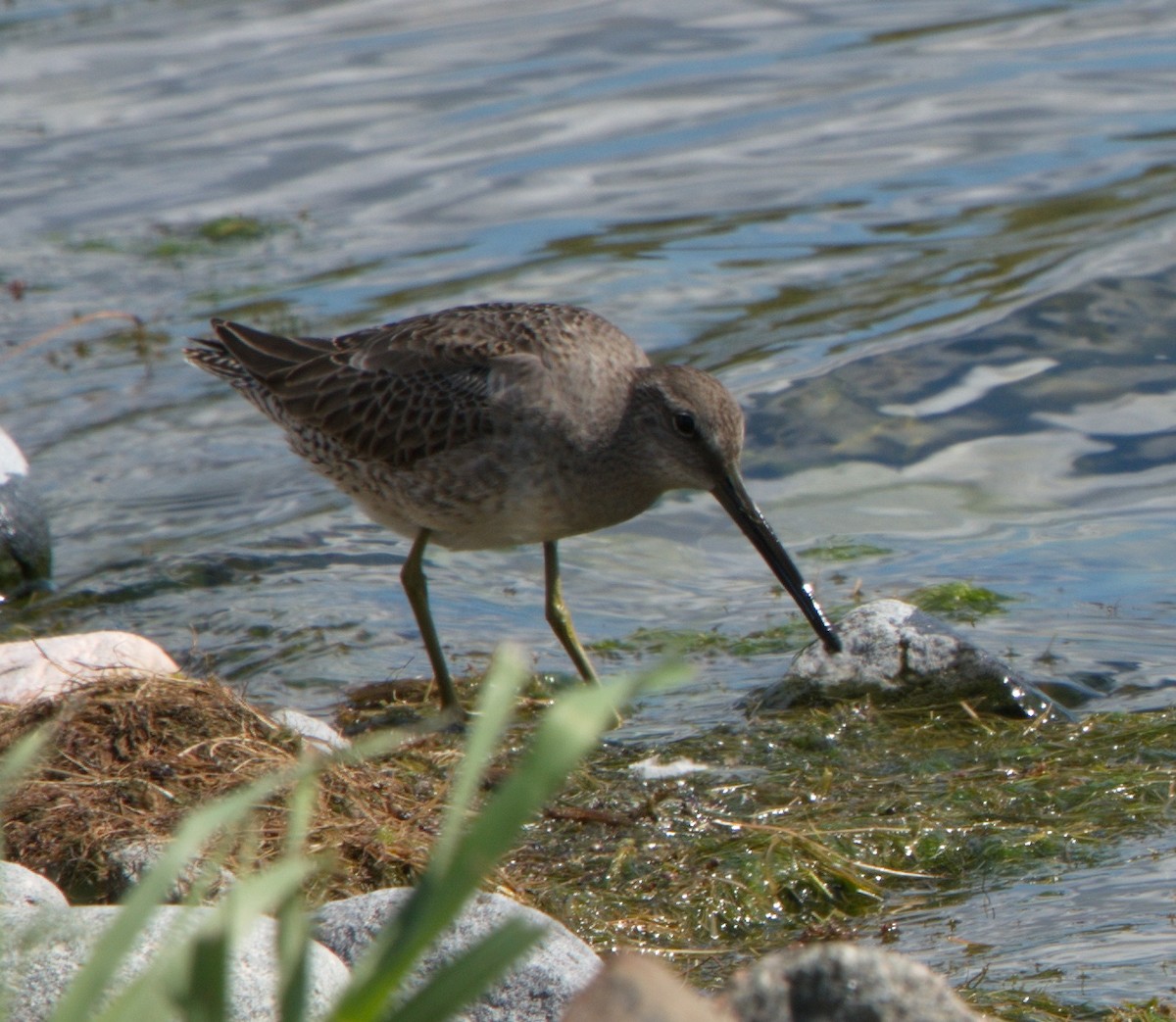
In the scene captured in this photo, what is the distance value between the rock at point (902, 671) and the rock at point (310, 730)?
140 cm

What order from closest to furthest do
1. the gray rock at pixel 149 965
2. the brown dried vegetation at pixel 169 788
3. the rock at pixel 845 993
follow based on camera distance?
1. the rock at pixel 845 993
2. the gray rock at pixel 149 965
3. the brown dried vegetation at pixel 169 788


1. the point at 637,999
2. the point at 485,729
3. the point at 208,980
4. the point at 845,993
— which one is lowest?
the point at 845,993

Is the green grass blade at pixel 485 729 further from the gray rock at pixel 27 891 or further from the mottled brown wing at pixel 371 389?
the mottled brown wing at pixel 371 389

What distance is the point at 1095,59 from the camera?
13.4m

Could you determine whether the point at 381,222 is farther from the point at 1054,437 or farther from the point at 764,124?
the point at 1054,437

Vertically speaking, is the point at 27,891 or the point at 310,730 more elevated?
the point at 27,891

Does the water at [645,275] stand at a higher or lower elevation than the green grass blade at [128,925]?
lower

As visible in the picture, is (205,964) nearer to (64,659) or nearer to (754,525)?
(64,659)

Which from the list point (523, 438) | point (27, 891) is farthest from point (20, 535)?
point (27, 891)

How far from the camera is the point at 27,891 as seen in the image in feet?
11.4

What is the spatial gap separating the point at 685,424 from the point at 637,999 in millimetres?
4187

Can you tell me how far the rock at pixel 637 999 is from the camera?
1693 mm

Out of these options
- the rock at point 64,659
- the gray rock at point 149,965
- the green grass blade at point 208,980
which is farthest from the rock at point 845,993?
the rock at point 64,659

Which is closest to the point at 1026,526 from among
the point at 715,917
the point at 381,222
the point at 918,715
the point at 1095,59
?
the point at 918,715
